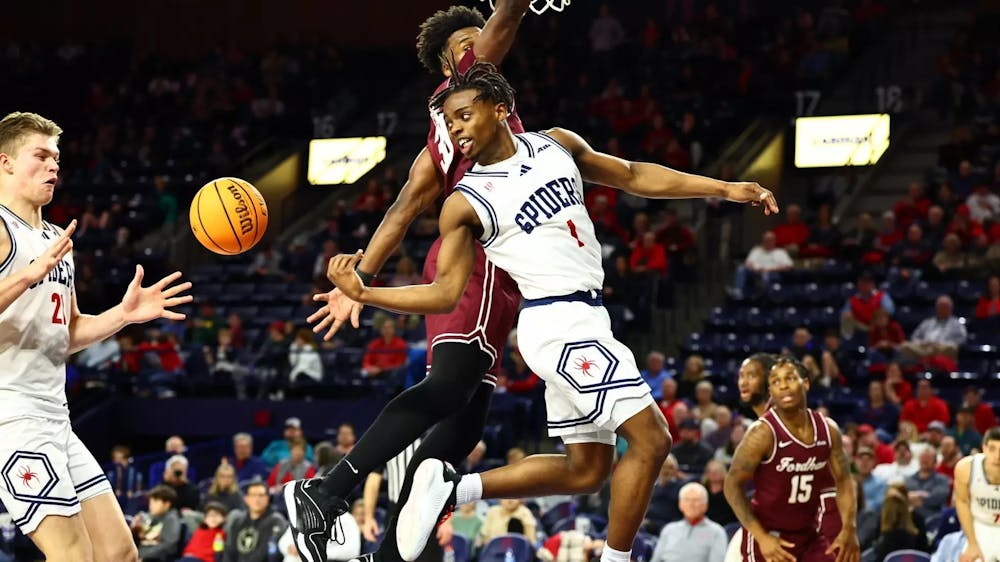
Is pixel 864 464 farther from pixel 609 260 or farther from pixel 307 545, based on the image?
pixel 307 545

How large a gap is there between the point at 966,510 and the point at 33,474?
6218 mm

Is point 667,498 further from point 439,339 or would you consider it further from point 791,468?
point 439,339

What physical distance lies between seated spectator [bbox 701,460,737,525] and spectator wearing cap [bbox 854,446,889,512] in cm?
116

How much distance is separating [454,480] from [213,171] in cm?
1776

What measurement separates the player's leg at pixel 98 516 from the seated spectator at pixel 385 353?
10041mm

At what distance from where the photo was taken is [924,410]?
44.7 ft

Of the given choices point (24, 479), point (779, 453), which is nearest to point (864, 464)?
point (779, 453)

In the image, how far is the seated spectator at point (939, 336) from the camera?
14.8 m

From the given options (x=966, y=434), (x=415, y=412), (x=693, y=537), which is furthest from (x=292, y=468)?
(x=415, y=412)

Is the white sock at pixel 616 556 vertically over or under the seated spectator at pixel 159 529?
over

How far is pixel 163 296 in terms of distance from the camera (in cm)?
664

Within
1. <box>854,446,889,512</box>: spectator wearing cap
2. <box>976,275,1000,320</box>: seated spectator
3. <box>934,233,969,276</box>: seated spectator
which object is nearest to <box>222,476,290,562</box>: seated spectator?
<box>854,446,889,512</box>: spectator wearing cap

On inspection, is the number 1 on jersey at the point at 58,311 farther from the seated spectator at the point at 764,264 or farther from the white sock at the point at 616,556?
the seated spectator at the point at 764,264

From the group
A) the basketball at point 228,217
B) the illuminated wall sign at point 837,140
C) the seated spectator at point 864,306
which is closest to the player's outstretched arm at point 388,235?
the basketball at point 228,217
